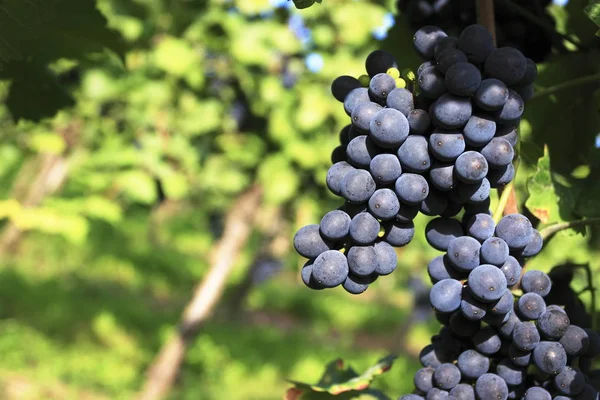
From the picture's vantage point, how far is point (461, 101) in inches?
34.1

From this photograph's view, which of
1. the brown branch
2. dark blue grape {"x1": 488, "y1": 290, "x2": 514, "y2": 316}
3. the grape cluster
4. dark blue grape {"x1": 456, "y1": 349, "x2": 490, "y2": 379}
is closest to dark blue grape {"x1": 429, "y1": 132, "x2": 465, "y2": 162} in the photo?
dark blue grape {"x1": 488, "y1": 290, "x2": 514, "y2": 316}

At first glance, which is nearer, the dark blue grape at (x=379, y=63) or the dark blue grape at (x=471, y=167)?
the dark blue grape at (x=471, y=167)

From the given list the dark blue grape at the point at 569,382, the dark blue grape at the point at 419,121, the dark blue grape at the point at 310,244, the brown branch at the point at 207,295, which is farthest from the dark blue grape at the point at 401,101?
the brown branch at the point at 207,295

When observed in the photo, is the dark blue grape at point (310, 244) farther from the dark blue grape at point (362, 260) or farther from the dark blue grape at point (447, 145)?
the dark blue grape at point (447, 145)

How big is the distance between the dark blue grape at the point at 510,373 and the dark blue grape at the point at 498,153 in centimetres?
32

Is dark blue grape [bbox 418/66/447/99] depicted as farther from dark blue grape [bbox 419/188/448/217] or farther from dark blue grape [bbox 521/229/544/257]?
dark blue grape [bbox 521/229/544/257]

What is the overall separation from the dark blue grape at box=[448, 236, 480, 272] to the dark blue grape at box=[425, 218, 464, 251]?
0.05 feet

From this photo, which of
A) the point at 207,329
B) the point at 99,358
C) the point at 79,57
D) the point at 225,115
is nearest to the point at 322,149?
the point at 225,115

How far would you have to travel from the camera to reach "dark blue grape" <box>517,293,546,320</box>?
Answer: 96 cm

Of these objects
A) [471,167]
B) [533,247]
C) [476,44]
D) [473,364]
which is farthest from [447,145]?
[473,364]

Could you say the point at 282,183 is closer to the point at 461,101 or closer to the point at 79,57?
the point at 79,57

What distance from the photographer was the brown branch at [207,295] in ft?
15.0

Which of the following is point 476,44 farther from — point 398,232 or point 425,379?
point 425,379

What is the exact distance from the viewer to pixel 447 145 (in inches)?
34.2
